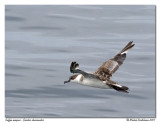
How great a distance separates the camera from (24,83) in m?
14.8

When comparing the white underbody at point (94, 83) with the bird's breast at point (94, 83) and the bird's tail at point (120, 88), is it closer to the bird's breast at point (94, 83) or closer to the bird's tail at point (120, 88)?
the bird's breast at point (94, 83)

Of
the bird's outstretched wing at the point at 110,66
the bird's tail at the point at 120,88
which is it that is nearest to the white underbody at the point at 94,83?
the bird's tail at the point at 120,88

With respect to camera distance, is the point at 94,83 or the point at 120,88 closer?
the point at 120,88

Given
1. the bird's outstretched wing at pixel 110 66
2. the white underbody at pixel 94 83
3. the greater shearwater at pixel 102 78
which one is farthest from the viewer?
the bird's outstretched wing at pixel 110 66

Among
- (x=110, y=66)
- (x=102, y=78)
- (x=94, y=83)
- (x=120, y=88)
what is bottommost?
(x=120, y=88)

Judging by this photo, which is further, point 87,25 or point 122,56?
point 87,25

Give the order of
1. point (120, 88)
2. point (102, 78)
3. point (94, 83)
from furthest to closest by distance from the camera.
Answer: point (102, 78)
point (94, 83)
point (120, 88)

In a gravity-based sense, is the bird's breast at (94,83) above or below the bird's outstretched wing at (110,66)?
below

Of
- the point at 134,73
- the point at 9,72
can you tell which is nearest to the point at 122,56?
the point at 134,73

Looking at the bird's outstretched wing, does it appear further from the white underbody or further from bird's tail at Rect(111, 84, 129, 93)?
bird's tail at Rect(111, 84, 129, 93)

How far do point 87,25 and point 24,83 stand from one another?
580 cm

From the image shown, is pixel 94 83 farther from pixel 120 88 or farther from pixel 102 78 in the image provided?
pixel 120 88

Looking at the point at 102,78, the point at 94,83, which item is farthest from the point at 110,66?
the point at 94,83

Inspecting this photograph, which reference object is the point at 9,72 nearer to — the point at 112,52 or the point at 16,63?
the point at 16,63
